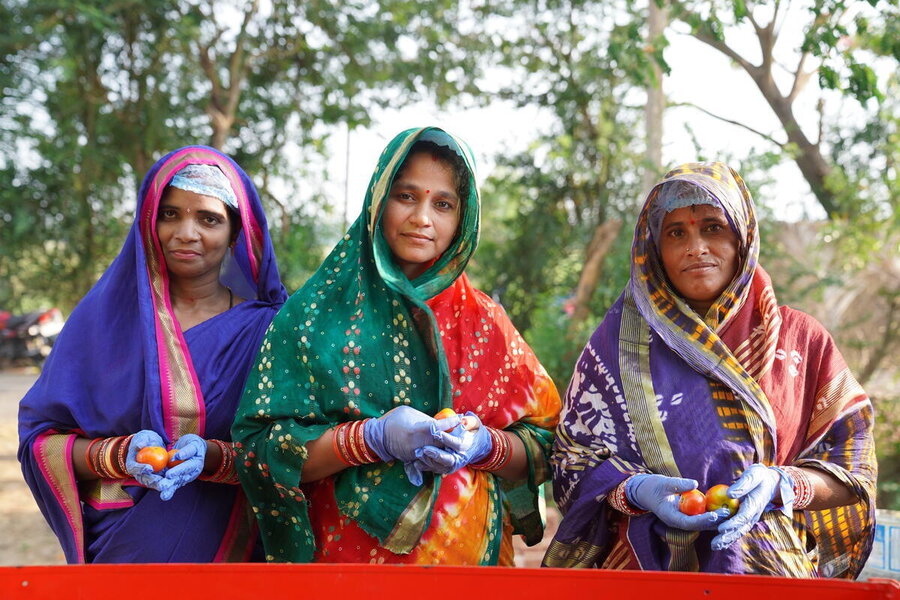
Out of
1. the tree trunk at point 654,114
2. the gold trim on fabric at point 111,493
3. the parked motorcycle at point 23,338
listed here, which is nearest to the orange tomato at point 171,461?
the gold trim on fabric at point 111,493

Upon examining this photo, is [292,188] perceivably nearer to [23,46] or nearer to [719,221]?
[23,46]

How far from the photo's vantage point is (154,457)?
2.02 meters

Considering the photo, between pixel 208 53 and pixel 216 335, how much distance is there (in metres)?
5.29

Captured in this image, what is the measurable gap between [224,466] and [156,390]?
275mm

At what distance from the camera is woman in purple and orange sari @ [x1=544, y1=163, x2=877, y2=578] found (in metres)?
1.96

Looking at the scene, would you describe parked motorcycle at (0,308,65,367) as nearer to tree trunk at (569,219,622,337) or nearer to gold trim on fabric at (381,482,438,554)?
tree trunk at (569,219,622,337)

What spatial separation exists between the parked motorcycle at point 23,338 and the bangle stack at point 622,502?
12955 mm

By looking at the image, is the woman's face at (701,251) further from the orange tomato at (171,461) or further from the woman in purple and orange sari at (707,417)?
the orange tomato at (171,461)

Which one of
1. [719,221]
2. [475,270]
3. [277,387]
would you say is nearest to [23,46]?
[475,270]

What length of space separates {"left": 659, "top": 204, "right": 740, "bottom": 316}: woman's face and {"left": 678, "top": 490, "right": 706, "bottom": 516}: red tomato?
55 centimetres

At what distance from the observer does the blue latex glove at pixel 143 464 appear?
2.04 metres

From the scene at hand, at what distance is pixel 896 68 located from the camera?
5668mm

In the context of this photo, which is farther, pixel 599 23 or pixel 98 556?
pixel 599 23

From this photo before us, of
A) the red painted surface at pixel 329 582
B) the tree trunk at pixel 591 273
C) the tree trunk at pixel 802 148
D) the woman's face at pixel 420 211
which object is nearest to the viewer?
the red painted surface at pixel 329 582
